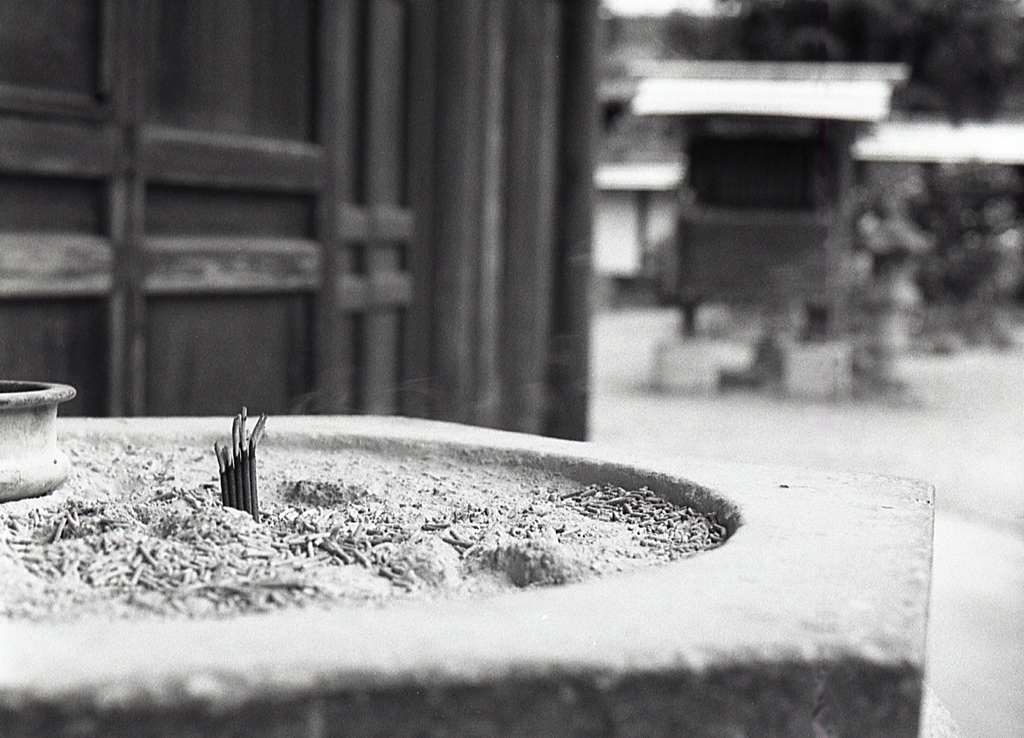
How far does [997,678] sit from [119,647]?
333 centimetres

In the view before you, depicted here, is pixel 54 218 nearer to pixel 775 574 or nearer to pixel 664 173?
pixel 775 574

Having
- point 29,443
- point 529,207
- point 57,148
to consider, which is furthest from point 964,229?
point 29,443

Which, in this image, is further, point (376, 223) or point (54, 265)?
point (376, 223)

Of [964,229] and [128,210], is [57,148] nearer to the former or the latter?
[128,210]

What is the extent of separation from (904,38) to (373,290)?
15.0 metres

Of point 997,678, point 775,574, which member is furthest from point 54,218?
point 997,678

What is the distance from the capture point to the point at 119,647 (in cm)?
110

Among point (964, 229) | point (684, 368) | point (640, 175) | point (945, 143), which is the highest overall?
point (945, 143)

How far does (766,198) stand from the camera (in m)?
12.1

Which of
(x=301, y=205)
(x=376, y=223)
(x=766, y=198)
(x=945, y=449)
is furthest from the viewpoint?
(x=766, y=198)

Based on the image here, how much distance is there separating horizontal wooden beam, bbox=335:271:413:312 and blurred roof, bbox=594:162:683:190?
15.8m

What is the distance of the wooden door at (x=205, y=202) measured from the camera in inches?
133

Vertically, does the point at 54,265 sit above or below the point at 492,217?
below

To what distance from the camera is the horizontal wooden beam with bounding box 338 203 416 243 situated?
4.64 m
